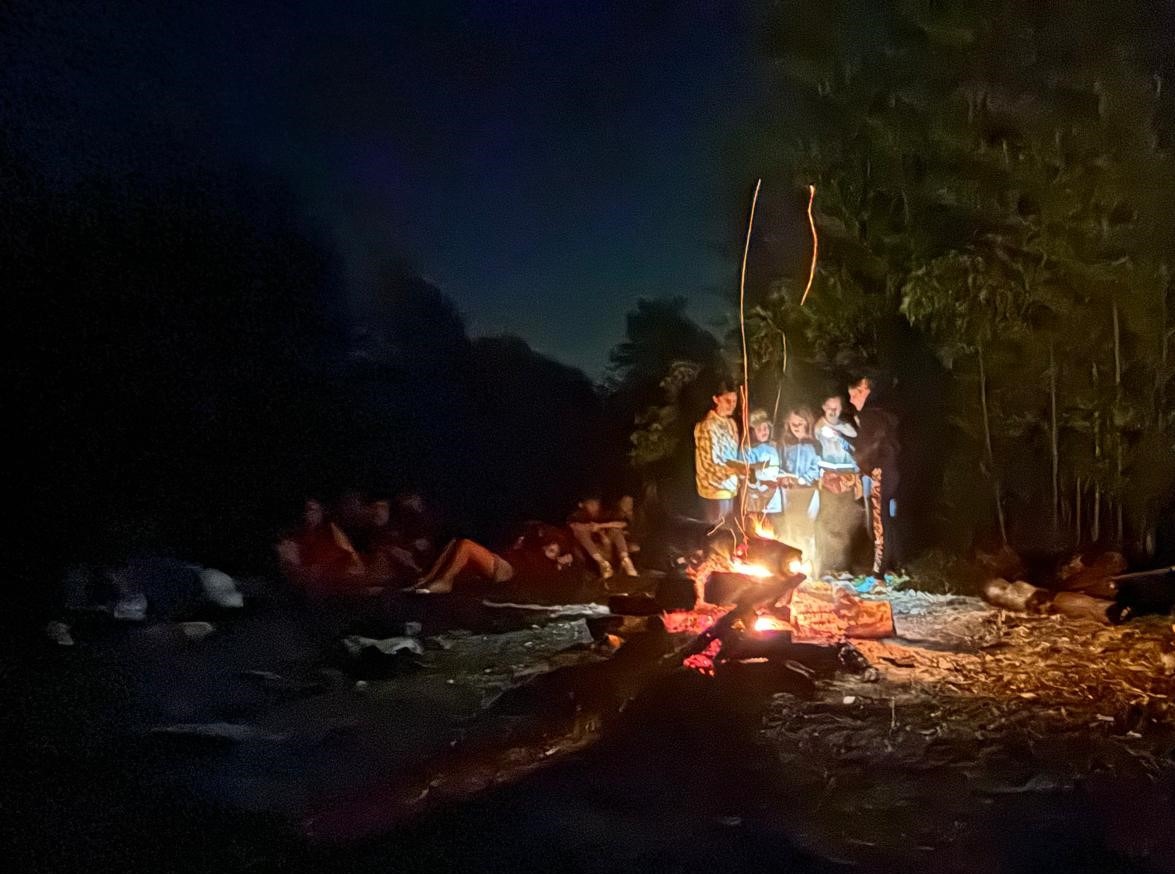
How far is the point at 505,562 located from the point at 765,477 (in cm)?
201

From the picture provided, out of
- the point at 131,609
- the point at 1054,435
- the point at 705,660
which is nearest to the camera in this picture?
the point at 705,660

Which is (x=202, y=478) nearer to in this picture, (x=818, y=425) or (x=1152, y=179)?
(x=818, y=425)

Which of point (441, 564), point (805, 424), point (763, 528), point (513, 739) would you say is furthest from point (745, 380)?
point (513, 739)

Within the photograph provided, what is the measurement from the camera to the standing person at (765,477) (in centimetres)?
670

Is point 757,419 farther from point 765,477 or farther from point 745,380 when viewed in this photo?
point 765,477

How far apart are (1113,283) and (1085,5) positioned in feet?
5.92

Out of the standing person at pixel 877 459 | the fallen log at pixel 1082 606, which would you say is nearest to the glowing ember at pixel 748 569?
the standing person at pixel 877 459

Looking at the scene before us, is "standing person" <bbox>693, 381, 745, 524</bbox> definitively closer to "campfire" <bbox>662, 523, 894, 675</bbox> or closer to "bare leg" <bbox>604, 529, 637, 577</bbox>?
"campfire" <bbox>662, 523, 894, 675</bbox>

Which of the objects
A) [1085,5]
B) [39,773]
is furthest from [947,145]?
[39,773]

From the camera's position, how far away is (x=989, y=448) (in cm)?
721

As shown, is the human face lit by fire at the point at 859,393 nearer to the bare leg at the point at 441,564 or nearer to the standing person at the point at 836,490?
the standing person at the point at 836,490

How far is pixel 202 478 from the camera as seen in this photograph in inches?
258

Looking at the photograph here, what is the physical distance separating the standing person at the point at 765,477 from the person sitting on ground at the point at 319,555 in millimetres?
2896

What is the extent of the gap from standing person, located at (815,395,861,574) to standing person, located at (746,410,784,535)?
36cm
